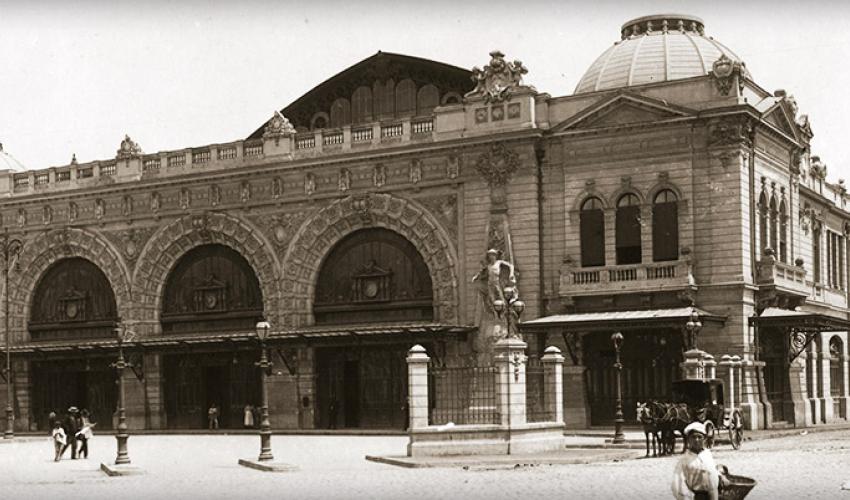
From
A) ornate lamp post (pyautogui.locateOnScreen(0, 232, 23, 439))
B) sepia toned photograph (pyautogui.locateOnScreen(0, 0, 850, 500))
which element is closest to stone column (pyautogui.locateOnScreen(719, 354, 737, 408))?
sepia toned photograph (pyautogui.locateOnScreen(0, 0, 850, 500))

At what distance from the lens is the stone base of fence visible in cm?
3219

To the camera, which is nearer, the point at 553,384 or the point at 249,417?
the point at 553,384

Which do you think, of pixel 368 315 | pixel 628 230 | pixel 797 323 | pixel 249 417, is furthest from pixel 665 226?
pixel 249 417

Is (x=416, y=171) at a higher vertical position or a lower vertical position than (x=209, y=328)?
higher

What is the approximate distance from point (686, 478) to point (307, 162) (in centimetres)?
3806

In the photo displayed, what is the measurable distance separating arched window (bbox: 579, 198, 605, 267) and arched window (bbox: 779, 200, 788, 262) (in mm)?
7128

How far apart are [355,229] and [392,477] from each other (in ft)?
83.5

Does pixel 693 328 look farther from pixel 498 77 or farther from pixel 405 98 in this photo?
pixel 405 98

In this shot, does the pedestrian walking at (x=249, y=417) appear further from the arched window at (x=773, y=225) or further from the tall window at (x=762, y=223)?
the arched window at (x=773, y=225)

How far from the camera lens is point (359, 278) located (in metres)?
50.7

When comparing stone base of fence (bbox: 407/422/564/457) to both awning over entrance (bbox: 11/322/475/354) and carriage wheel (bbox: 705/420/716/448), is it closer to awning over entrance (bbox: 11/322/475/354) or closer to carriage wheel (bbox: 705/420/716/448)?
carriage wheel (bbox: 705/420/716/448)

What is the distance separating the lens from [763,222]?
151 feet

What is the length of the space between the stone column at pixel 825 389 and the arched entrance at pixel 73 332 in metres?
28.1

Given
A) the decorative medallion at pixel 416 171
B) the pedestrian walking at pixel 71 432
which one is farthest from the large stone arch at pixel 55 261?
the pedestrian walking at pixel 71 432
